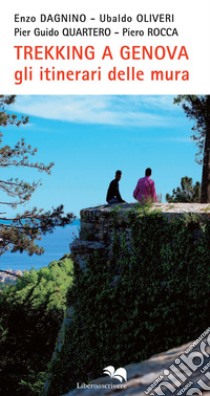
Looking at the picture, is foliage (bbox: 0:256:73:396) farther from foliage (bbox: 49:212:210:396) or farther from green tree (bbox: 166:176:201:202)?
green tree (bbox: 166:176:201:202)

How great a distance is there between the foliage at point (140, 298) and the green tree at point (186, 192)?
10801 mm

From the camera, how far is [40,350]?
18.6 m

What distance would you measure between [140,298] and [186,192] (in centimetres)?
1289

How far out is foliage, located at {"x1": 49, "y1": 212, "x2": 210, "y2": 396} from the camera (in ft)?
41.1

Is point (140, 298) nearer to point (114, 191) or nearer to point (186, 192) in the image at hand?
point (114, 191)

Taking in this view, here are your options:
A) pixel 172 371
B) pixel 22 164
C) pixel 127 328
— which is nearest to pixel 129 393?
pixel 172 371

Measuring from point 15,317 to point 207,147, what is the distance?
8.56 meters

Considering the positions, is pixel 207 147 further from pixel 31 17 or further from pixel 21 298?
pixel 31 17

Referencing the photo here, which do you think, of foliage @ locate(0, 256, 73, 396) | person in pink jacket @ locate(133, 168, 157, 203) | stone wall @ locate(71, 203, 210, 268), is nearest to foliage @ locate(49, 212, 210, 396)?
stone wall @ locate(71, 203, 210, 268)

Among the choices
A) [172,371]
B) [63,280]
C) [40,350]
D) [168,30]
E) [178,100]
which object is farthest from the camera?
[178,100]

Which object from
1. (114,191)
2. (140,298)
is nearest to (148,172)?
(114,191)

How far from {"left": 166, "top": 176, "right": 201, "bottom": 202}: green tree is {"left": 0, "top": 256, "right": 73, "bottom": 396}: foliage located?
7.55 m

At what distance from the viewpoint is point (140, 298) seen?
13297 millimetres

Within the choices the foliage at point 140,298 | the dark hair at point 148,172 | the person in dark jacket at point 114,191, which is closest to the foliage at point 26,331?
the foliage at point 140,298
